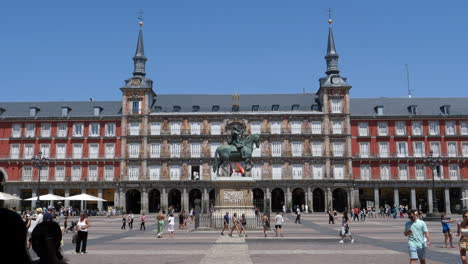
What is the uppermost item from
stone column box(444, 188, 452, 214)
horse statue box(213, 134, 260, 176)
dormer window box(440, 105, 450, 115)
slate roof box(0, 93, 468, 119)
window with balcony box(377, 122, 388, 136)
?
slate roof box(0, 93, 468, 119)

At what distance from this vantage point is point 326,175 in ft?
206

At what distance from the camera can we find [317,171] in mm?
63312

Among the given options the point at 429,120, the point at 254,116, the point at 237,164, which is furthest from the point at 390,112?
the point at 237,164

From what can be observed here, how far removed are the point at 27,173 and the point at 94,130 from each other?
35.6ft

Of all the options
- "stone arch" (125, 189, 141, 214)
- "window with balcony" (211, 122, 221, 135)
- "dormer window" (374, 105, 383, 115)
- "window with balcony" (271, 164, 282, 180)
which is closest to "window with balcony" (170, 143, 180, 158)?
"window with balcony" (211, 122, 221, 135)

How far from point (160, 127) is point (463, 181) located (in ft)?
141

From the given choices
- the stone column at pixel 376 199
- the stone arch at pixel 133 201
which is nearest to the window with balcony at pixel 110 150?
the stone arch at pixel 133 201

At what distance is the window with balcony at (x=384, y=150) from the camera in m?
63.6

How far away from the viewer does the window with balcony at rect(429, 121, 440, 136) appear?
6359 centimetres

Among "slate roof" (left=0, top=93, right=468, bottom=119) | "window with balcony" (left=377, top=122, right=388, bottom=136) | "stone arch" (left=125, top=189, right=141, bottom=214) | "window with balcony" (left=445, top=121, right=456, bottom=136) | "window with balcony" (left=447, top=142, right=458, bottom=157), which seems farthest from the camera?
"slate roof" (left=0, top=93, right=468, bottom=119)

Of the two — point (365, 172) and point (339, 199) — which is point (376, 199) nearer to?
point (365, 172)

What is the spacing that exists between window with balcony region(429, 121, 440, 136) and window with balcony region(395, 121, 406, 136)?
3.57 metres

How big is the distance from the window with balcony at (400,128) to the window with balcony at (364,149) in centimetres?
462

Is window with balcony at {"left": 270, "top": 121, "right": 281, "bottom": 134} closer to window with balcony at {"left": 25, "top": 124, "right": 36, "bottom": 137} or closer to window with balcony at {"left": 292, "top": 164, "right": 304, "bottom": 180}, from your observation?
window with balcony at {"left": 292, "top": 164, "right": 304, "bottom": 180}
